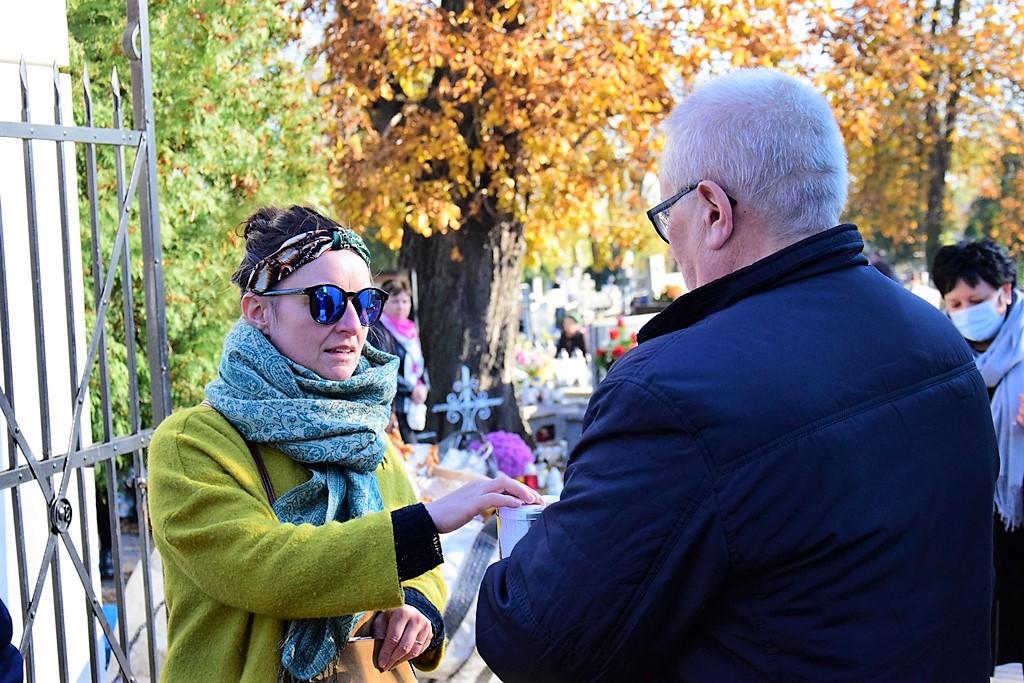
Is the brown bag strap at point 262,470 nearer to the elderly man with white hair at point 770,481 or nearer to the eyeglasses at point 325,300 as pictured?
the eyeglasses at point 325,300

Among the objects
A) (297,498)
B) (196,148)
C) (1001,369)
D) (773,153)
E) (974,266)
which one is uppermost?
(196,148)

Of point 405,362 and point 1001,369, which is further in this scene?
point 405,362

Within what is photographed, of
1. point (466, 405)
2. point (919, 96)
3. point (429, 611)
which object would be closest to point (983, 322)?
point (429, 611)

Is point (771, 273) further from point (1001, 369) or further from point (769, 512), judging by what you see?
point (1001, 369)

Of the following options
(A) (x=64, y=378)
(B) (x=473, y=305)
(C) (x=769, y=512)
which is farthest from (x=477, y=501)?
(B) (x=473, y=305)

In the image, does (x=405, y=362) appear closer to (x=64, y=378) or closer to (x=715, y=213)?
(x=64, y=378)

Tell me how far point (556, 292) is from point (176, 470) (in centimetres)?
2418

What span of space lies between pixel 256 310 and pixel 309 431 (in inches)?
13.5

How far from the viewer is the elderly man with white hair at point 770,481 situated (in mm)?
1389

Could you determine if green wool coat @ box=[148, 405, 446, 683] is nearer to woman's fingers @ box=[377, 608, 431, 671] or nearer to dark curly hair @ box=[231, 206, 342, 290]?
woman's fingers @ box=[377, 608, 431, 671]

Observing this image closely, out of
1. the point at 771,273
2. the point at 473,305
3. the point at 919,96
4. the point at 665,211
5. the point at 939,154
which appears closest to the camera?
the point at 771,273

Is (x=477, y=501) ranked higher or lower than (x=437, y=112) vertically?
lower

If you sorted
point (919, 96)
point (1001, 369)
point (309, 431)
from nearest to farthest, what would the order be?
point (309, 431)
point (1001, 369)
point (919, 96)

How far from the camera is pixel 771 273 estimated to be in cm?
154
